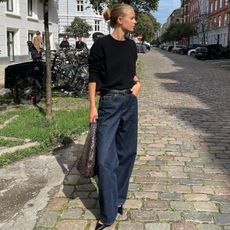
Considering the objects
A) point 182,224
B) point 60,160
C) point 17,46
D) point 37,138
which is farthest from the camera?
point 17,46

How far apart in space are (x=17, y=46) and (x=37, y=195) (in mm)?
25016

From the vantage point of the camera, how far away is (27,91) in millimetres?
9758

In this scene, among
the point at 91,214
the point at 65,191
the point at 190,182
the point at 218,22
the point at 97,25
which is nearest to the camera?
the point at 91,214

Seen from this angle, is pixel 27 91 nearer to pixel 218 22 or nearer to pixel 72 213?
pixel 72 213

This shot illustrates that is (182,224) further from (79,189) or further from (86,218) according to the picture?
(79,189)

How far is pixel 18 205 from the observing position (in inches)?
165

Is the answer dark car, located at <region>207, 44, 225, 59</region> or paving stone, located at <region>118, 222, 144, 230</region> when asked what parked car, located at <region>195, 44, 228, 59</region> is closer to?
dark car, located at <region>207, 44, 225, 59</region>

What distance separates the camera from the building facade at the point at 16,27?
2556 centimetres

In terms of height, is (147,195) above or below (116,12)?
below

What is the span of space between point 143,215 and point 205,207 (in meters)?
0.68

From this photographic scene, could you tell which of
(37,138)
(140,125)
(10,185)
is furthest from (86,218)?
(140,125)

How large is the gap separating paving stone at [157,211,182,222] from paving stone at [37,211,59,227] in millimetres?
1031

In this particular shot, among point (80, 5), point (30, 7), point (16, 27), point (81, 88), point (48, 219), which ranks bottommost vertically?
point (48, 219)

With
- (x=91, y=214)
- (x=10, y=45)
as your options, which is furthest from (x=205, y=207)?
(x=10, y=45)
